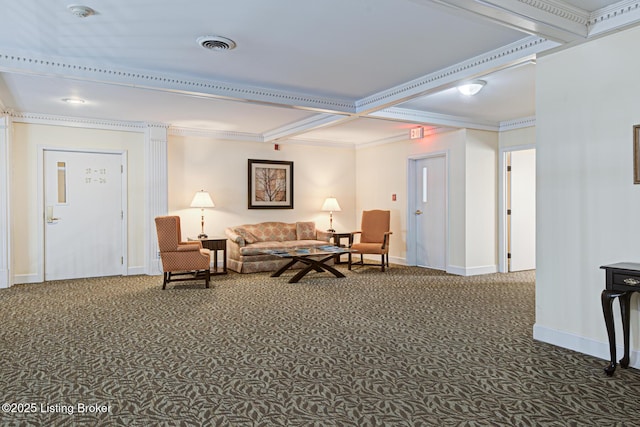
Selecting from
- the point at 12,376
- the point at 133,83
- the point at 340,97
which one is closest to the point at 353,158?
the point at 340,97

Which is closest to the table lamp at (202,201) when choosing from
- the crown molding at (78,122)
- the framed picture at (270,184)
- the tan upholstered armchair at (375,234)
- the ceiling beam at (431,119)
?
the framed picture at (270,184)

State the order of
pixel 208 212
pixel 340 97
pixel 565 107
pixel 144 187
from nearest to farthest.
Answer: pixel 565 107, pixel 340 97, pixel 144 187, pixel 208 212

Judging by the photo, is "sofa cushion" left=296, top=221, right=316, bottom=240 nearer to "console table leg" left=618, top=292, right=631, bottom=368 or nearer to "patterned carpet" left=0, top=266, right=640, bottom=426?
"patterned carpet" left=0, top=266, right=640, bottom=426

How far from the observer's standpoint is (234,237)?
25.7 feet

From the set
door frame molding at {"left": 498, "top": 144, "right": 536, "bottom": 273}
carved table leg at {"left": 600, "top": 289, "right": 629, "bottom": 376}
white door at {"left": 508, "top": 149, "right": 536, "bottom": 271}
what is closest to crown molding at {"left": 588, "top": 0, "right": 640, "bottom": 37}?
carved table leg at {"left": 600, "top": 289, "right": 629, "bottom": 376}

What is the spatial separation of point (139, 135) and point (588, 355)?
23.1 ft

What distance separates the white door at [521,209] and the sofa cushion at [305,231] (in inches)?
147

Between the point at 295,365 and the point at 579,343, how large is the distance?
2.35m

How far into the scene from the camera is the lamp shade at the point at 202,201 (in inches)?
303

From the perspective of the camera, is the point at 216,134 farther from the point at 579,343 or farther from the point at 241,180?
the point at 579,343

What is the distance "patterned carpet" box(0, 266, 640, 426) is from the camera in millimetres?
2533

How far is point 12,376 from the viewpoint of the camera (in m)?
3.05

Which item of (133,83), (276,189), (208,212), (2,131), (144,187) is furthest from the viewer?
(276,189)

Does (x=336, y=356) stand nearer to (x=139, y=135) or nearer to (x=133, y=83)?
(x=133, y=83)
